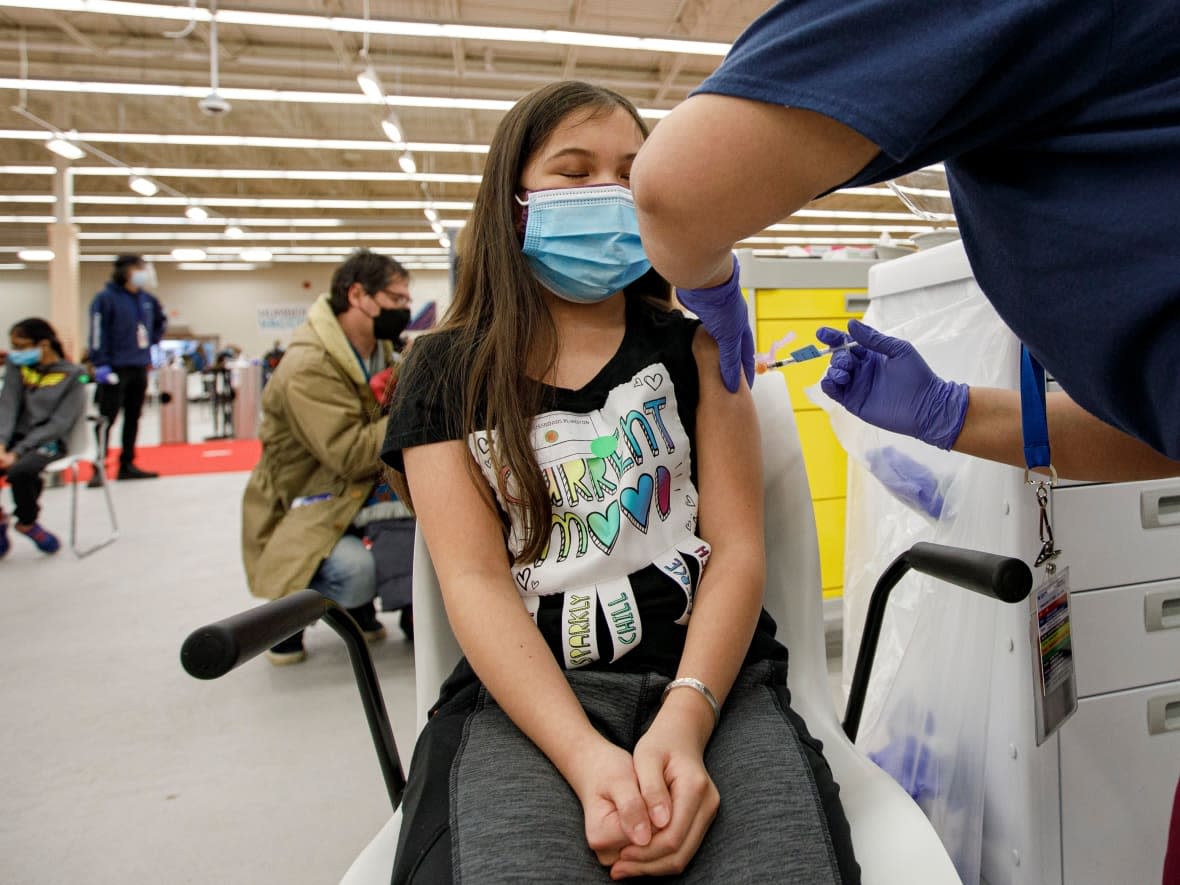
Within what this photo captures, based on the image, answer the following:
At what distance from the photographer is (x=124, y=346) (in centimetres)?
564

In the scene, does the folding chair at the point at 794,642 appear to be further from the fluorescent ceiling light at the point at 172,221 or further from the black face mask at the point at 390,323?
the fluorescent ceiling light at the point at 172,221

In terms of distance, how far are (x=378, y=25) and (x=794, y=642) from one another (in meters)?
5.81

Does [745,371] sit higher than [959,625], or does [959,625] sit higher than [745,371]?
[745,371]

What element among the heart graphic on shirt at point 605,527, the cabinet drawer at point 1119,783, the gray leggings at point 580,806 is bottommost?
the cabinet drawer at point 1119,783

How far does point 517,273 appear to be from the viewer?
92cm

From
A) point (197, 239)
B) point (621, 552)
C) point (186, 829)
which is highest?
point (197, 239)

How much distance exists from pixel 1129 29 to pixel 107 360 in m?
6.49

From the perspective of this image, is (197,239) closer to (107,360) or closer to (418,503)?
(107,360)

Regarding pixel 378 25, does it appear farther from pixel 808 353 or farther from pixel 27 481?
pixel 808 353

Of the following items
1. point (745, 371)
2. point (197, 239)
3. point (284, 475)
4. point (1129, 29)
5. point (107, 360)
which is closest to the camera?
point (1129, 29)

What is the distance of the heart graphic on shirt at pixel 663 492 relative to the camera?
843 millimetres

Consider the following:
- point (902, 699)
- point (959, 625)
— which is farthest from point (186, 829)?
point (959, 625)

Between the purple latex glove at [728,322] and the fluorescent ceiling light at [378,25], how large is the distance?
521cm

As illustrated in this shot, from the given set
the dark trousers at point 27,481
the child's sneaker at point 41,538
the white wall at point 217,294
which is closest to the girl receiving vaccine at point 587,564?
the dark trousers at point 27,481
